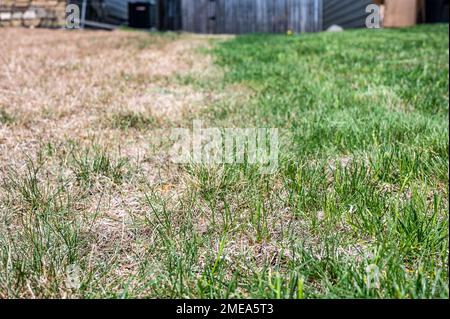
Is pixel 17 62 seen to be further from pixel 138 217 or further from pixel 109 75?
pixel 138 217

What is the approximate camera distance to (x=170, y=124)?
336 centimetres

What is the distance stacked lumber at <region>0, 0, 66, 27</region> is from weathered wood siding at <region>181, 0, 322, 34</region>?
20.8 ft

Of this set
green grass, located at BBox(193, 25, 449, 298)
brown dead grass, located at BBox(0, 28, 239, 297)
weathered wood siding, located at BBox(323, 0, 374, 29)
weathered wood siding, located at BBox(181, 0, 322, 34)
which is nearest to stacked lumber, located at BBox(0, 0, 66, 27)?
weathered wood siding, located at BBox(181, 0, 322, 34)

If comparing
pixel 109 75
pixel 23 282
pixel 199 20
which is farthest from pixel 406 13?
pixel 23 282

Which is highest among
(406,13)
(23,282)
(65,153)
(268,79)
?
(406,13)

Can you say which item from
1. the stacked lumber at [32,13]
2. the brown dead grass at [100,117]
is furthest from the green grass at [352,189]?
the stacked lumber at [32,13]

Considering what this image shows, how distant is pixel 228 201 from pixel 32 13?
1591 centimetres

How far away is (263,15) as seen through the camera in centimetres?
1873

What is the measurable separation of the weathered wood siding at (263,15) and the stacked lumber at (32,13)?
635cm

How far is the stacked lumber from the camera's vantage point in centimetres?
1533

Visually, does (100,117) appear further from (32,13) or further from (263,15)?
(263,15)

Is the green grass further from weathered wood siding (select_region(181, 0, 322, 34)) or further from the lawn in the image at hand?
weathered wood siding (select_region(181, 0, 322, 34))

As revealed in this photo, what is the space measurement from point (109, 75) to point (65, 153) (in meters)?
3.37

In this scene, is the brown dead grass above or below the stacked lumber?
below
